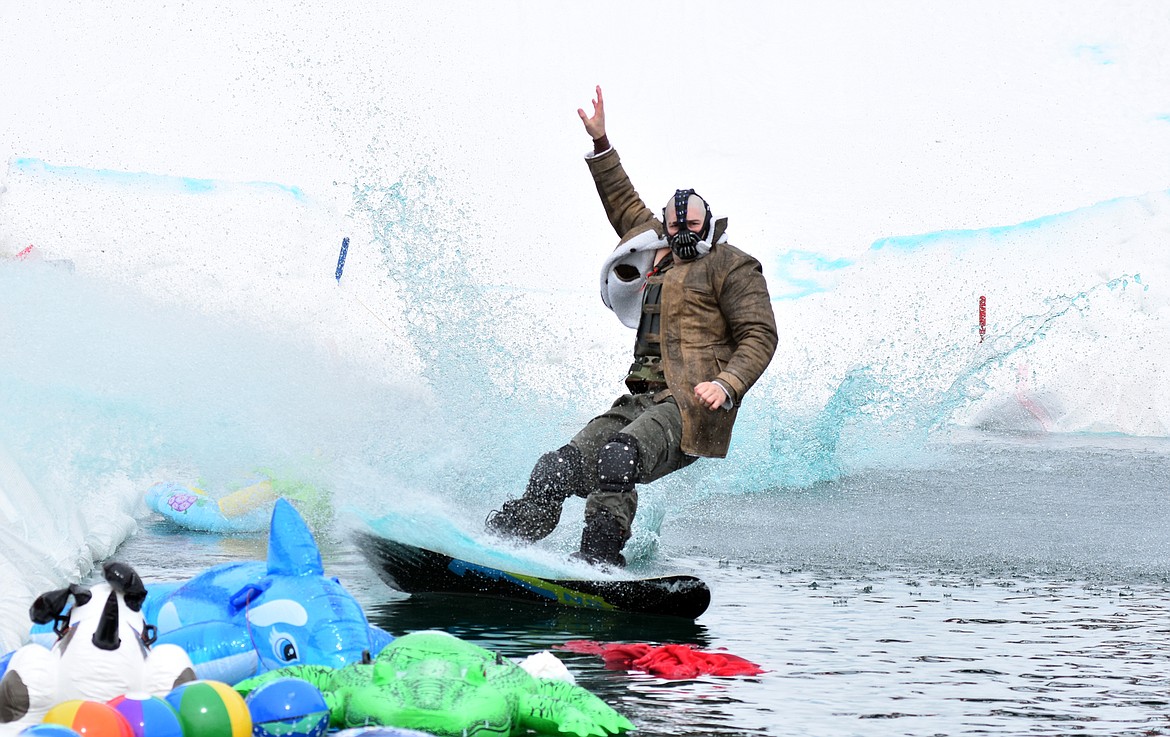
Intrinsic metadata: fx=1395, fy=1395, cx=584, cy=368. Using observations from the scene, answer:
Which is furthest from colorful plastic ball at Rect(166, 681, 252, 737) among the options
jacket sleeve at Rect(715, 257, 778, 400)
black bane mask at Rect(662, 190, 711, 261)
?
black bane mask at Rect(662, 190, 711, 261)

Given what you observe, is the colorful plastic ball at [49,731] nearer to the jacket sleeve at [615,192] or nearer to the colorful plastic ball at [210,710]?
the colorful plastic ball at [210,710]

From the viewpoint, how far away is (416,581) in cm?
580

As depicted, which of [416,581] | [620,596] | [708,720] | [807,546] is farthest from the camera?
[807,546]

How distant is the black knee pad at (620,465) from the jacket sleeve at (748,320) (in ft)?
1.62

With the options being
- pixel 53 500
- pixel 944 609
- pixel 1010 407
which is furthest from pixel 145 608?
pixel 1010 407

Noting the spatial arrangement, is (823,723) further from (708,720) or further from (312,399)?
(312,399)

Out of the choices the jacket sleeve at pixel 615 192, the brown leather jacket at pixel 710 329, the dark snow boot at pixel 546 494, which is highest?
the jacket sleeve at pixel 615 192

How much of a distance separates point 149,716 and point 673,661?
1.82 meters

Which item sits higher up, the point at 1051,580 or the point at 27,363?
the point at 27,363

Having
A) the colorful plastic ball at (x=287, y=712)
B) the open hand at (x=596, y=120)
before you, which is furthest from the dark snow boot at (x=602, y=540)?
the colorful plastic ball at (x=287, y=712)

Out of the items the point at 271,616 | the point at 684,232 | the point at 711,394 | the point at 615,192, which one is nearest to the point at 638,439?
the point at 711,394

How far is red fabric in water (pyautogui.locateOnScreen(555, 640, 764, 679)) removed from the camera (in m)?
4.27

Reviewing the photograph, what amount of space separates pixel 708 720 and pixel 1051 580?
358 centimetres

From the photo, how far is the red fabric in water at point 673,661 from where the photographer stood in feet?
14.0
